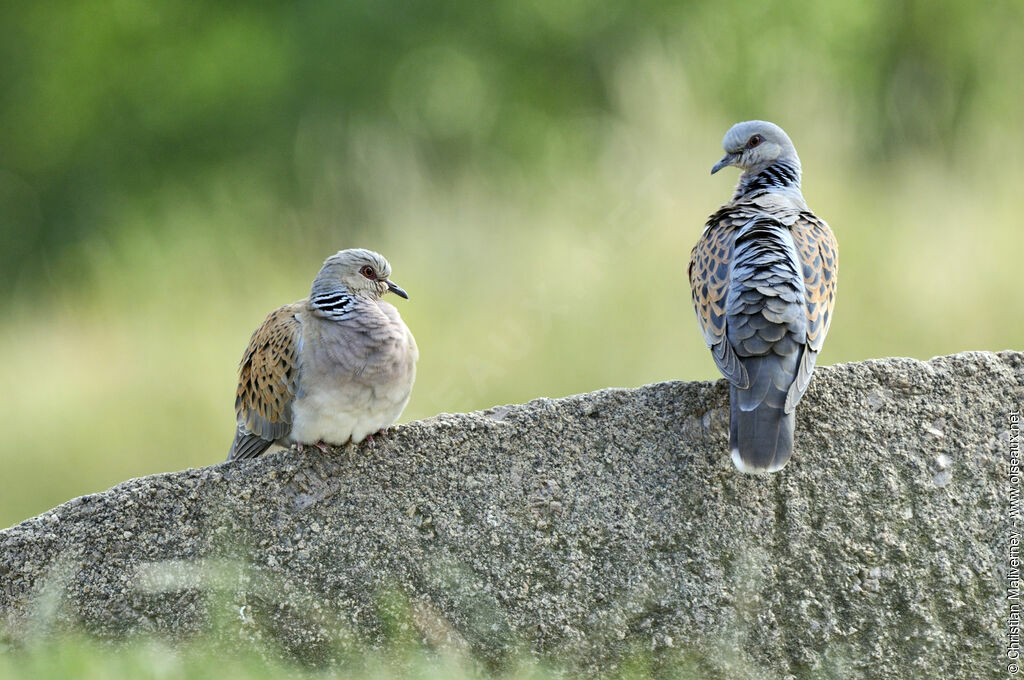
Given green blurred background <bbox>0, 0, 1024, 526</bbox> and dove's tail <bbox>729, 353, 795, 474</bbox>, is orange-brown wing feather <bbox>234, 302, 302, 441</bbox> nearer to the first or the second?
dove's tail <bbox>729, 353, 795, 474</bbox>

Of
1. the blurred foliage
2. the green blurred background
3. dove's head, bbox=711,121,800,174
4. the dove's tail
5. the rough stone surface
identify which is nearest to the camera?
the dove's tail

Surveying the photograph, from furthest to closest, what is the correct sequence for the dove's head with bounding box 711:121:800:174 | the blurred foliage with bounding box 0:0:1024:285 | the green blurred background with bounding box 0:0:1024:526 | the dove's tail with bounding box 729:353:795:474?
the blurred foliage with bounding box 0:0:1024:285, the green blurred background with bounding box 0:0:1024:526, the dove's head with bounding box 711:121:800:174, the dove's tail with bounding box 729:353:795:474

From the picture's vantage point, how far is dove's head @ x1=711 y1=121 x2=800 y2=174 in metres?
4.09

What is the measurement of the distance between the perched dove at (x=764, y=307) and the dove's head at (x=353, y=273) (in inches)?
36.1

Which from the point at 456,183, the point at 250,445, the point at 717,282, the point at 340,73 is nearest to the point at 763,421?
the point at 717,282

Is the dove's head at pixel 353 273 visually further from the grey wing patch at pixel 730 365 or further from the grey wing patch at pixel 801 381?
the grey wing patch at pixel 801 381

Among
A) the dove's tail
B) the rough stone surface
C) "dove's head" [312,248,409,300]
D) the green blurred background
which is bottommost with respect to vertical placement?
the rough stone surface

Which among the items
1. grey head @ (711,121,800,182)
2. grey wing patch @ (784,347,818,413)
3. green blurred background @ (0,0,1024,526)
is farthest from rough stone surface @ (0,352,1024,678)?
green blurred background @ (0,0,1024,526)

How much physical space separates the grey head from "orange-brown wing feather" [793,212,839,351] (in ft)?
1.05

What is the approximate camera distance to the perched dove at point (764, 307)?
127 inches

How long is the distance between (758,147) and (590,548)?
150 cm

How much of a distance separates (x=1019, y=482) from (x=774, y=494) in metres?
0.68

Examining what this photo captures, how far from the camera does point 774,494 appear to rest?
3.41 meters

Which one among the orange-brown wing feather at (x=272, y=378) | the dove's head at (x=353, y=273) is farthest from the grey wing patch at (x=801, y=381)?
the orange-brown wing feather at (x=272, y=378)
